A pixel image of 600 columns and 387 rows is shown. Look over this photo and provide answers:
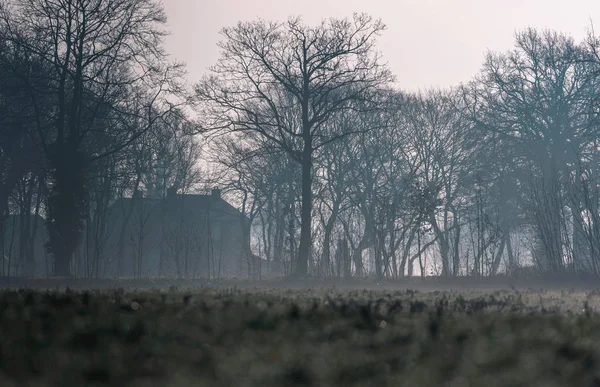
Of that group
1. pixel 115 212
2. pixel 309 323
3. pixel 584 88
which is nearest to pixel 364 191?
pixel 584 88

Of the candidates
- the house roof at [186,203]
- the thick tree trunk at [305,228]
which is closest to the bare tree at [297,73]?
the thick tree trunk at [305,228]

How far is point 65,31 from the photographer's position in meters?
24.2

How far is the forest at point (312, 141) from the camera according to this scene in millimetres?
23938

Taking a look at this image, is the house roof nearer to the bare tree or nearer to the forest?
the forest

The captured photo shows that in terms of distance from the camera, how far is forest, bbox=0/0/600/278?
942 inches

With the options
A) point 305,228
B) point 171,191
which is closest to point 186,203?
point 171,191

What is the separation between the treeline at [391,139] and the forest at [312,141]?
0.08m

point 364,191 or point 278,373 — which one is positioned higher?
point 364,191

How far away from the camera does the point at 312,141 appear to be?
3472 centimetres

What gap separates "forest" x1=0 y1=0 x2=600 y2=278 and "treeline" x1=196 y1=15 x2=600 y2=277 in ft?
0.28

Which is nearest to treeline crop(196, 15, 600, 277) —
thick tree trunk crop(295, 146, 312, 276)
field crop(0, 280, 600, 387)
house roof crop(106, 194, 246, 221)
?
thick tree trunk crop(295, 146, 312, 276)

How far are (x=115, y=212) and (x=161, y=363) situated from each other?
57.9m

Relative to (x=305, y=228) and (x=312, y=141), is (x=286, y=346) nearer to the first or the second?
(x=305, y=228)

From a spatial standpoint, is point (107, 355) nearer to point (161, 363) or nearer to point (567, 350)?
point (161, 363)
